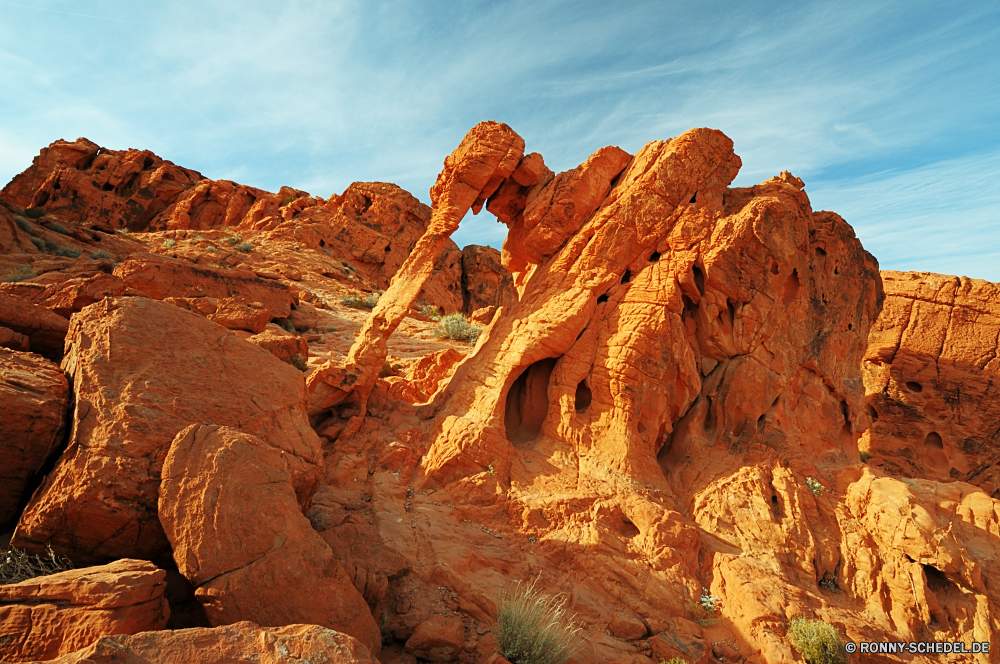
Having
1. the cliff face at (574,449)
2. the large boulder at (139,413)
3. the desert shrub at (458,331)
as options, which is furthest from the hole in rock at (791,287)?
the desert shrub at (458,331)

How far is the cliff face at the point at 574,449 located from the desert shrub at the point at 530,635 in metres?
0.22

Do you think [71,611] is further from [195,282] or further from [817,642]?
[195,282]

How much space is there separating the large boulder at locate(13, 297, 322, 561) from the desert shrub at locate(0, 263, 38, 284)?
986cm

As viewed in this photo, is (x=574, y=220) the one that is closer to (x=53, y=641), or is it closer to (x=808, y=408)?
(x=808, y=408)

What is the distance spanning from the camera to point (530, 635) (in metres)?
4.91

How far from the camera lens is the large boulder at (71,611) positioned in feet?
10.5

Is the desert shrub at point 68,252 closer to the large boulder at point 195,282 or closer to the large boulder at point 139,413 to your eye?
the large boulder at point 195,282

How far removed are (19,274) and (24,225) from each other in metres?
5.88

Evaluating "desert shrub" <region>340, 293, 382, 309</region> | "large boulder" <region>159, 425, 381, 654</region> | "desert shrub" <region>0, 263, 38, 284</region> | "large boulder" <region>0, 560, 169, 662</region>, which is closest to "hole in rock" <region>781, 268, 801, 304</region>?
"large boulder" <region>159, 425, 381, 654</region>

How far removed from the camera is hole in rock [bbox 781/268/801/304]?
9.25 m

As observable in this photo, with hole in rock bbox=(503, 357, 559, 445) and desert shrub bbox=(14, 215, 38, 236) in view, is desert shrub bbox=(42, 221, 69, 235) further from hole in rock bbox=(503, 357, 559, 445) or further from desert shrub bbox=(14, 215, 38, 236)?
hole in rock bbox=(503, 357, 559, 445)

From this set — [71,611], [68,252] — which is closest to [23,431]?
[71,611]

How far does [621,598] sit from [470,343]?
10.9m

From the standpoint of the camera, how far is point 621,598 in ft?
21.2
